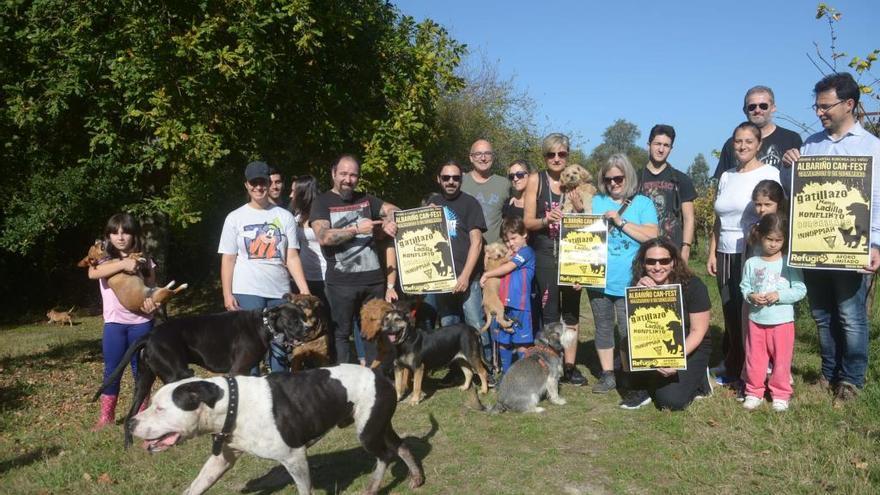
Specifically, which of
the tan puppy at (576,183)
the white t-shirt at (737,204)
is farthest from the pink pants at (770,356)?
the tan puppy at (576,183)

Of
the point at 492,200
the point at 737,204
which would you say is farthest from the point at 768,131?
the point at 492,200

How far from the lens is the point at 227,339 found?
519 cm

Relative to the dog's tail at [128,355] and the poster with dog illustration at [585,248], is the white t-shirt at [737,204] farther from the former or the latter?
the dog's tail at [128,355]

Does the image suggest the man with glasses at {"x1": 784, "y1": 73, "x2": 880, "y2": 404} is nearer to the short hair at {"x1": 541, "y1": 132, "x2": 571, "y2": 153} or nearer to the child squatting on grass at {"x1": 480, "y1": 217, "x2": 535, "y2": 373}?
the short hair at {"x1": 541, "y1": 132, "x2": 571, "y2": 153}

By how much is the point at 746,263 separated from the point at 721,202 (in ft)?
2.30

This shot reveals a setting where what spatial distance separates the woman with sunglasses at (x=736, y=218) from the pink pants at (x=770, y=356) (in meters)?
0.57

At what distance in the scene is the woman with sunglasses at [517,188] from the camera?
679cm

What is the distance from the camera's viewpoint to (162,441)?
3398 mm

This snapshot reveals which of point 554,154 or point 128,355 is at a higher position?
point 554,154

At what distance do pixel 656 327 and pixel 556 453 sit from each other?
1.54 m

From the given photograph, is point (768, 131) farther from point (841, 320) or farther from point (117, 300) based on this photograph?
point (117, 300)

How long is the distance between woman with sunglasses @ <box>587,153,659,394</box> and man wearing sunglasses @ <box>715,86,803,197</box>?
1.13m

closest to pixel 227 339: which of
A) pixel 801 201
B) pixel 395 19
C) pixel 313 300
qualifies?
pixel 313 300

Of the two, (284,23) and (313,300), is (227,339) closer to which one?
(313,300)
